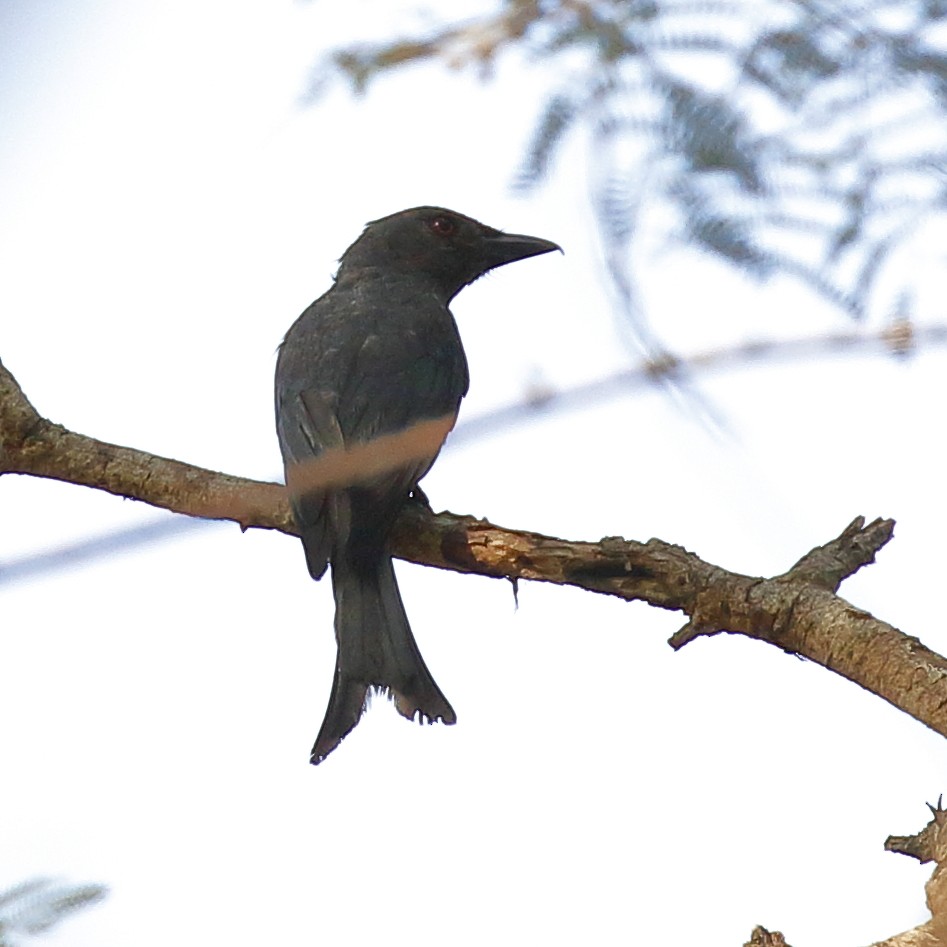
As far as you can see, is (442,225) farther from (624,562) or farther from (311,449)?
(624,562)

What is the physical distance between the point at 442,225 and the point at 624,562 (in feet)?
9.56

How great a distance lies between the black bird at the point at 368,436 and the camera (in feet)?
14.4

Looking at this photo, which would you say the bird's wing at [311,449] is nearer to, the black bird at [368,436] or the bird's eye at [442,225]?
the black bird at [368,436]

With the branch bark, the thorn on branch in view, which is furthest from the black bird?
the thorn on branch

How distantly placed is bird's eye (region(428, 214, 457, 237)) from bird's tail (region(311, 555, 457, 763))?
6.91 ft

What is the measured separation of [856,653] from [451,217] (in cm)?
342

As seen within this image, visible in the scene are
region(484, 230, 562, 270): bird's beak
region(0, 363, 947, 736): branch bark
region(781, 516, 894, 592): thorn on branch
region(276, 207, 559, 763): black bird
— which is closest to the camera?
region(0, 363, 947, 736): branch bark

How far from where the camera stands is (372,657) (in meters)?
4.60

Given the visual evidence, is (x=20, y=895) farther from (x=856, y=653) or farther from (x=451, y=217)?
(x=451, y=217)

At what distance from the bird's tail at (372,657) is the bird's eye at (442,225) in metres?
2.10

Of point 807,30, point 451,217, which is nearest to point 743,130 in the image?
point 807,30

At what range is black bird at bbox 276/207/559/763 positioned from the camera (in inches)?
173

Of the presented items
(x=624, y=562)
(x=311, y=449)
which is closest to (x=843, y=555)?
(x=624, y=562)

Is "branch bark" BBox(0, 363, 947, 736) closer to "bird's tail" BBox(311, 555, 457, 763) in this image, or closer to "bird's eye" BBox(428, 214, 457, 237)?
"bird's tail" BBox(311, 555, 457, 763)
